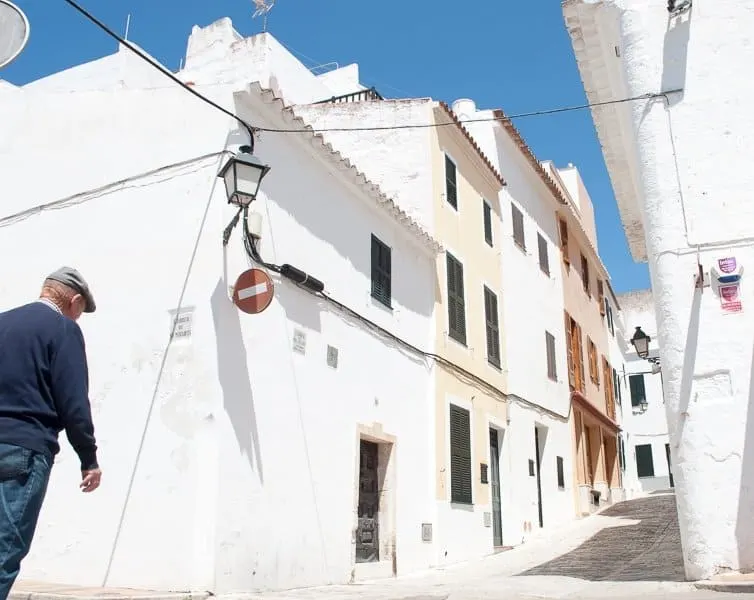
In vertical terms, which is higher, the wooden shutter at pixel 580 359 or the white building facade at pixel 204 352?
the wooden shutter at pixel 580 359

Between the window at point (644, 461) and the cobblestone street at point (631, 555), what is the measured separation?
15.3 metres

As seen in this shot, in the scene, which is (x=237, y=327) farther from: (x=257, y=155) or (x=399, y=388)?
(x=399, y=388)

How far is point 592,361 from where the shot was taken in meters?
21.5

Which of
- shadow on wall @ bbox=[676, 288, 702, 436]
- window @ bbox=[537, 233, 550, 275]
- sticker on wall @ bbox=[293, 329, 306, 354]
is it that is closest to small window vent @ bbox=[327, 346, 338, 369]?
sticker on wall @ bbox=[293, 329, 306, 354]

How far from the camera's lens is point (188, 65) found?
51.6ft

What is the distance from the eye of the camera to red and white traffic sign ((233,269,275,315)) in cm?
709

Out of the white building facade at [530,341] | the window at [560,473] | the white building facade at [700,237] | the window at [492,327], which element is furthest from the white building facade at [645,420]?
the white building facade at [700,237]

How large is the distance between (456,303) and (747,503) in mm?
6960

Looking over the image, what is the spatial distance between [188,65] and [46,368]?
1394 cm

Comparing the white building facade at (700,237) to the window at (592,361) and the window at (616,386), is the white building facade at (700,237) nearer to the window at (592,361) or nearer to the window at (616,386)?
the window at (592,361)

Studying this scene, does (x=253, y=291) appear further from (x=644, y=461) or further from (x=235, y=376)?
(x=644, y=461)

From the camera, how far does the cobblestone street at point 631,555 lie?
7.72 metres

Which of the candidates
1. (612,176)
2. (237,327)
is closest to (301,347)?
(237,327)

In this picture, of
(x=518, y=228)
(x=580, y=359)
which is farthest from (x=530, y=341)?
(x=580, y=359)
